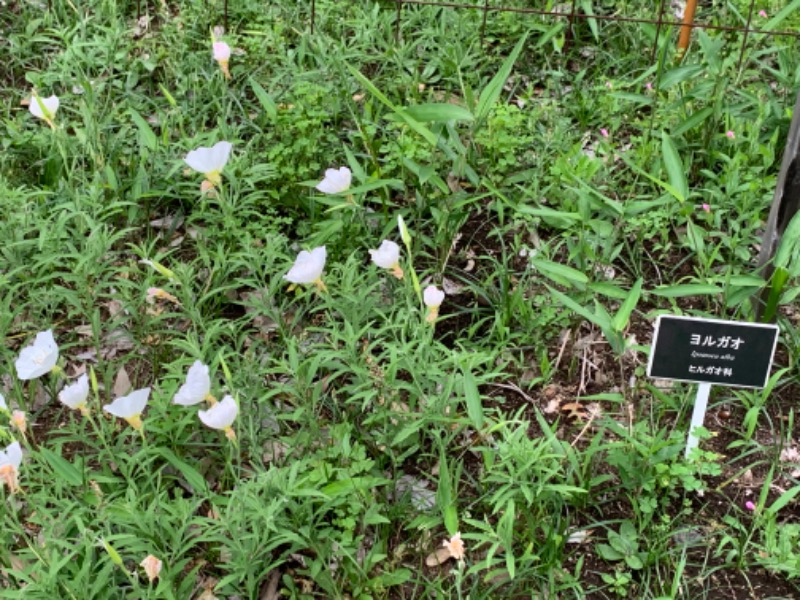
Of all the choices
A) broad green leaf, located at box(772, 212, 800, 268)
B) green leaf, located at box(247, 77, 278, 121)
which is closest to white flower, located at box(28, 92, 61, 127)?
green leaf, located at box(247, 77, 278, 121)

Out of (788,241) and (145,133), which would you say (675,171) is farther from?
(145,133)

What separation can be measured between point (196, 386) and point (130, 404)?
0.47 feet

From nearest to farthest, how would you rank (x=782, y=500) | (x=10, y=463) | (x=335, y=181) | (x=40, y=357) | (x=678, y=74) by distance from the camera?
(x=10, y=463), (x=40, y=357), (x=782, y=500), (x=335, y=181), (x=678, y=74)

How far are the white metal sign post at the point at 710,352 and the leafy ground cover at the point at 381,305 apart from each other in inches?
6.1

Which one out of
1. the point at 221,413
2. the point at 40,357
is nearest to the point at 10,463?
the point at 40,357

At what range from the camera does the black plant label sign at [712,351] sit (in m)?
2.24

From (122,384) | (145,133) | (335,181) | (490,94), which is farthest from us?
(145,133)

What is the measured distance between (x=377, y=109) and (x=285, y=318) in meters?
0.89

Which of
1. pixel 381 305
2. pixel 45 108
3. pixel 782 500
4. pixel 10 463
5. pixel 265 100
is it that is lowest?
pixel 782 500

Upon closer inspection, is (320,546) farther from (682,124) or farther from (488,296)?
(682,124)

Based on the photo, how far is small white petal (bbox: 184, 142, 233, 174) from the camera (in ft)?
8.18

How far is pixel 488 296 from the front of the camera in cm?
289

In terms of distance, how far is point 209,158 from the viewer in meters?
2.53

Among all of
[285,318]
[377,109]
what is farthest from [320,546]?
[377,109]
